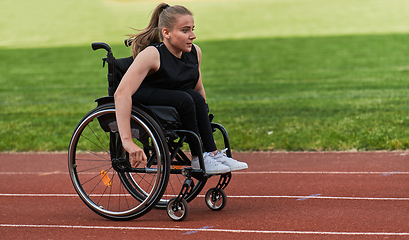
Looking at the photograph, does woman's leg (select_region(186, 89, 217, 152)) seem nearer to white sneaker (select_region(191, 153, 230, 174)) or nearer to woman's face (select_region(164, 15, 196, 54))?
white sneaker (select_region(191, 153, 230, 174))

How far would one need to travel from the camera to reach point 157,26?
396 centimetres

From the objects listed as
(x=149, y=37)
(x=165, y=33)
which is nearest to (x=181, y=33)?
(x=165, y=33)

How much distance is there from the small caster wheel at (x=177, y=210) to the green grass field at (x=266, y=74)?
3.03m

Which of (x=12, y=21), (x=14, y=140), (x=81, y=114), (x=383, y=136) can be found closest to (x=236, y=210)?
(x=383, y=136)

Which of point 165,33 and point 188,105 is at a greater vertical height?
point 165,33

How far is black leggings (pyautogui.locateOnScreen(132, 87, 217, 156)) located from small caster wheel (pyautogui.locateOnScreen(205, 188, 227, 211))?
449mm

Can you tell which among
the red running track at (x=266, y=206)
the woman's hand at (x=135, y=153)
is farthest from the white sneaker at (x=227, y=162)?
the woman's hand at (x=135, y=153)

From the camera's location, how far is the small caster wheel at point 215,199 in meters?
4.07

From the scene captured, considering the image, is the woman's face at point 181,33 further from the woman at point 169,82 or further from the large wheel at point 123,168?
the large wheel at point 123,168

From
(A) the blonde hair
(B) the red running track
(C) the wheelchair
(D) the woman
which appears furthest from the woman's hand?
(A) the blonde hair

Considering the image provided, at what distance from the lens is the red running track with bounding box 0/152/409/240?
3.51m

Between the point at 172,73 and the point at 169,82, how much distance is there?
0.21 feet

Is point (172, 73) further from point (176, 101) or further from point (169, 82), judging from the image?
point (176, 101)

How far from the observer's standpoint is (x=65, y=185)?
16.8ft
